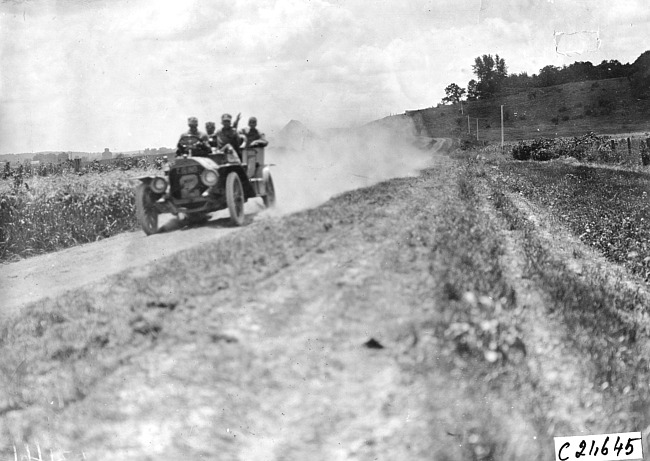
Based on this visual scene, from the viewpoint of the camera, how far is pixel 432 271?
680 cm

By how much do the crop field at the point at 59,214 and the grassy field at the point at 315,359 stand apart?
2.20 meters

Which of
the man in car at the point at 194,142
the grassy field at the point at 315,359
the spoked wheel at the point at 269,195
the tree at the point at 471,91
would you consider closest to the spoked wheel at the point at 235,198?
the grassy field at the point at 315,359

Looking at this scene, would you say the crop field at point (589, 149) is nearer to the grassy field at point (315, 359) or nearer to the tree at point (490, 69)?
the tree at point (490, 69)

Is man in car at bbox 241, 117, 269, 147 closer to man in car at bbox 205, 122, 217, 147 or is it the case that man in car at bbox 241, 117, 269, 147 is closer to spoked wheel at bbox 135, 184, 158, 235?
man in car at bbox 205, 122, 217, 147

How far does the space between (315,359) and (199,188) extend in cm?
296

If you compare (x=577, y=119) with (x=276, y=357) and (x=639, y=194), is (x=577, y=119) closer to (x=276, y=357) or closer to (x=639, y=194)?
(x=639, y=194)

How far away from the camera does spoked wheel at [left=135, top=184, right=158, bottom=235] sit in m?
6.56

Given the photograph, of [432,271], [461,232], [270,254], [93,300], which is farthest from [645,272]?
[93,300]

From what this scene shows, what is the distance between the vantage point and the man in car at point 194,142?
6273 mm

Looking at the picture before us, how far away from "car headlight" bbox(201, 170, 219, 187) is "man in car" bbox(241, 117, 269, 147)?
0.59 m

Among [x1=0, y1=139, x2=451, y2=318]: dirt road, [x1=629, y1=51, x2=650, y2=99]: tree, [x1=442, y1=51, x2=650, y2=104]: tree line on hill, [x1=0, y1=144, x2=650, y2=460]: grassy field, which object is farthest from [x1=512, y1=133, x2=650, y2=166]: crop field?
[x1=0, y1=139, x2=451, y2=318]: dirt road

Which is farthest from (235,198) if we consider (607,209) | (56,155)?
(607,209)

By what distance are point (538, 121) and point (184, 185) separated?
90.6 ft

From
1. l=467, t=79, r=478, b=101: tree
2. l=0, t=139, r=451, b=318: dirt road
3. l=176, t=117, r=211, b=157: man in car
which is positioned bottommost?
l=0, t=139, r=451, b=318: dirt road
